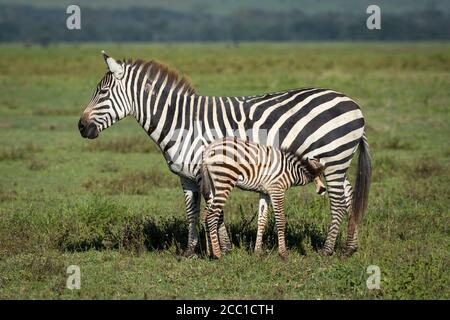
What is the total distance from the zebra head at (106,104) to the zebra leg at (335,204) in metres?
2.26

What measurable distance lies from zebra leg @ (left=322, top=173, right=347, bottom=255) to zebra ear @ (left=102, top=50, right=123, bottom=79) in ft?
7.87

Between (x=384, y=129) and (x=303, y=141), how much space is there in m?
10.9

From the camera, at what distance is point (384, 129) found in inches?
736

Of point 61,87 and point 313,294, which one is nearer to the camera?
point 313,294

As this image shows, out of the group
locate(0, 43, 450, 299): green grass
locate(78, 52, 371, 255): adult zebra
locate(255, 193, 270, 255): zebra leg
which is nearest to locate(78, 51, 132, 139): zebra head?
locate(78, 52, 371, 255): adult zebra

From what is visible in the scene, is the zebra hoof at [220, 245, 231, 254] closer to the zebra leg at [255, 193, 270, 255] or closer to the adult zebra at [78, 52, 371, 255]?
the adult zebra at [78, 52, 371, 255]

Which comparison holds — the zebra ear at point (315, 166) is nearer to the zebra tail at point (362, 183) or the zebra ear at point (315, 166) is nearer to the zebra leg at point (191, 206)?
the zebra tail at point (362, 183)

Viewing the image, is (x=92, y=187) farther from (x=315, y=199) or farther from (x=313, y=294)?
(x=313, y=294)

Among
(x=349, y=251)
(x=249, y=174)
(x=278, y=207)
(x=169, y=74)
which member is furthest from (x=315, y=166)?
(x=169, y=74)

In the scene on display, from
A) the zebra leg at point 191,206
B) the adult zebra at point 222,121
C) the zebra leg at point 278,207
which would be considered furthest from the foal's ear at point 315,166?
the zebra leg at point 191,206

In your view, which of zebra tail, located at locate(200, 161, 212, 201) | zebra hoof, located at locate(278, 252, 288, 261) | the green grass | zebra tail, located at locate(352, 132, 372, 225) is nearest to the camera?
the green grass

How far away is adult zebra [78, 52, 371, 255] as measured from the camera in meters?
8.18

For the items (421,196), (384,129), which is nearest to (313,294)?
(421,196)

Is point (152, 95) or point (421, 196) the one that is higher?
point (152, 95)
